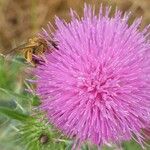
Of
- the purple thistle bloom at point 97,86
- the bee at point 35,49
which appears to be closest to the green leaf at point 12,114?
the purple thistle bloom at point 97,86

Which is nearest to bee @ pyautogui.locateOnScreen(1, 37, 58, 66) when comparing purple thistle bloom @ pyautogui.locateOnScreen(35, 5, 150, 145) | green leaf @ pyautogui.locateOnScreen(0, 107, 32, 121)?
purple thistle bloom @ pyautogui.locateOnScreen(35, 5, 150, 145)

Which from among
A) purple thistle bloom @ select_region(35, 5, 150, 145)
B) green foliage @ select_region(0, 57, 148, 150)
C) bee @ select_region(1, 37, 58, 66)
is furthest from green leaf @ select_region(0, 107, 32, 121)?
bee @ select_region(1, 37, 58, 66)

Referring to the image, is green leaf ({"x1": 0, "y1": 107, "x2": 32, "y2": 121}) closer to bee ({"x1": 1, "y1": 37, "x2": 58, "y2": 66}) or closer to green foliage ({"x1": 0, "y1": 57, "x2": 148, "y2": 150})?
green foliage ({"x1": 0, "y1": 57, "x2": 148, "y2": 150})

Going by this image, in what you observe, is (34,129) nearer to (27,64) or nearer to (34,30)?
(27,64)

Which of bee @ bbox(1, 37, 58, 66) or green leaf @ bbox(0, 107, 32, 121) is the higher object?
bee @ bbox(1, 37, 58, 66)

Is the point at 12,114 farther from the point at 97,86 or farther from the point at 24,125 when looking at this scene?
the point at 97,86

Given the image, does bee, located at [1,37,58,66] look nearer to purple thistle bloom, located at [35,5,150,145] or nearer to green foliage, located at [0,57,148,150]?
purple thistle bloom, located at [35,5,150,145]

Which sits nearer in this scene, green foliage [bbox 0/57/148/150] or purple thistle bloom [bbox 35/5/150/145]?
purple thistle bloom [bbox 35/5/150/145]
